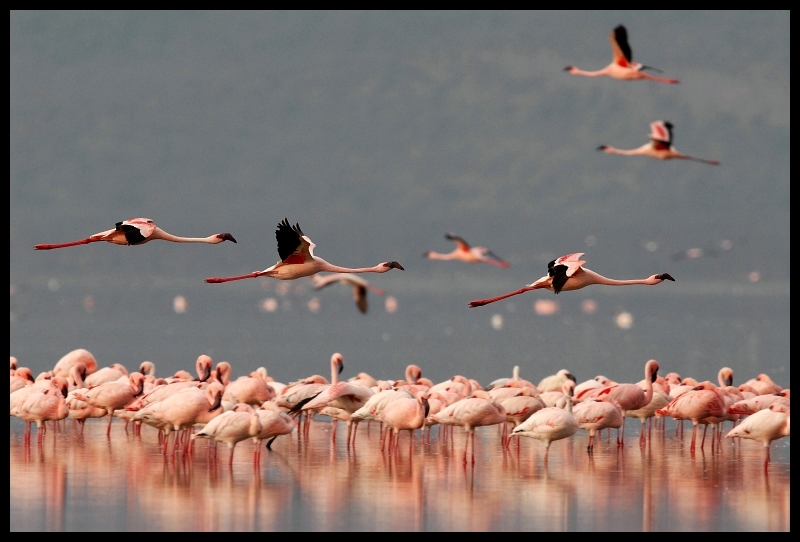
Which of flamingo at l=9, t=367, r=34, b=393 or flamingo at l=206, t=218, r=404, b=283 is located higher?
flamingo at l=206, t=218, r=404, b=283

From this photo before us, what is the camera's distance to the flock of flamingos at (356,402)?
A: 14773 millimetres

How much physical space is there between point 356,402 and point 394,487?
3237 mm

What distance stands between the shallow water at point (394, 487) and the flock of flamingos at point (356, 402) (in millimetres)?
296

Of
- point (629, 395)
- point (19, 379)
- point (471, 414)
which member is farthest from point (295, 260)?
point (19, 379)

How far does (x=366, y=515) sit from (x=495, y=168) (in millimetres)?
187261

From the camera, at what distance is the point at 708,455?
1612 cm

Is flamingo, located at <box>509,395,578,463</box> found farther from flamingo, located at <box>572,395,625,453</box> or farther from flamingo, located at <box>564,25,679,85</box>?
flamingo, located at <box>564,25,679,85</box>

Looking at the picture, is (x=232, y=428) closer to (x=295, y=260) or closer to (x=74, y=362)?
(x=295, y=260)

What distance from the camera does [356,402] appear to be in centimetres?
1656

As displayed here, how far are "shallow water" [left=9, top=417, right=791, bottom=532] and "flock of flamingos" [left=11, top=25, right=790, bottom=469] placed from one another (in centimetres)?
30

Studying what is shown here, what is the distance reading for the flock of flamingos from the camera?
48.5 ft

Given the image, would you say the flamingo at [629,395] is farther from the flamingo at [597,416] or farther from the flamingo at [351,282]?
the flamingo at [351,282]

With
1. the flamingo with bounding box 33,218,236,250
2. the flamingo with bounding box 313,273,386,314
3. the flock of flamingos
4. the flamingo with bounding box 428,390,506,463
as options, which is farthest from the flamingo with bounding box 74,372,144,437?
the flamingo with bounding box 313,273,386,314

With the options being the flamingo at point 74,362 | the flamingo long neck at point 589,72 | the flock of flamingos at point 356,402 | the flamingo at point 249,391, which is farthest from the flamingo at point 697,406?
the flamingo at point 74,362
